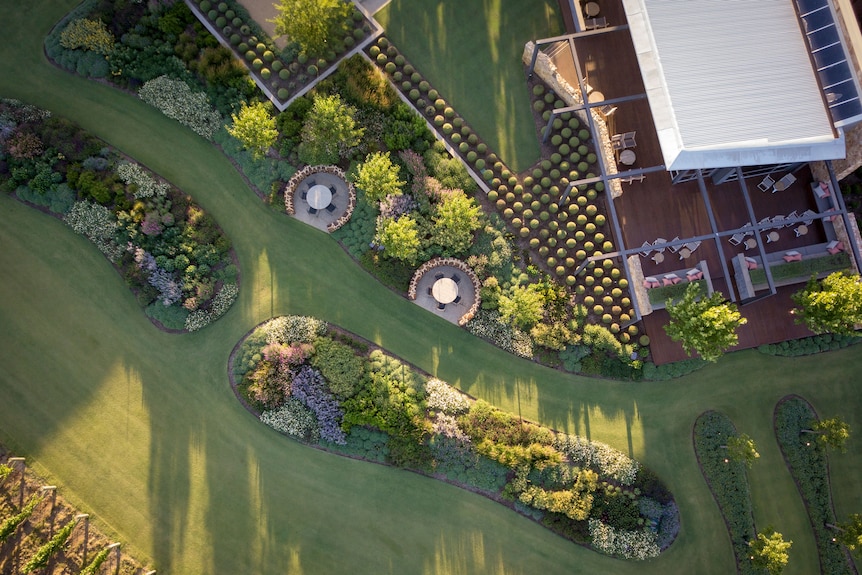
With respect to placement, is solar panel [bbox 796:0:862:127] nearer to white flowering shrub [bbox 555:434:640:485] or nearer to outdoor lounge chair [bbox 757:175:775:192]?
outdoor lounge chair [bbox 757:175:775:192]

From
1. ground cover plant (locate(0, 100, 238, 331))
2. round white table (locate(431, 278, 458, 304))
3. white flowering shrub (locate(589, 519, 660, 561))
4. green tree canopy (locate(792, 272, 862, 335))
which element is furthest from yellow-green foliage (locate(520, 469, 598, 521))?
ground cover plant (locate(0, 100, 238, 331))

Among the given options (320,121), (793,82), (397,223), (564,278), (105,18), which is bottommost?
(564,278)

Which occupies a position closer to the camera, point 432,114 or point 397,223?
point 397,223

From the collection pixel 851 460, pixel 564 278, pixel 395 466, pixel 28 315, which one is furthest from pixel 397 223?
pixel 851 460

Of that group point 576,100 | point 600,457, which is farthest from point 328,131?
point 600,457

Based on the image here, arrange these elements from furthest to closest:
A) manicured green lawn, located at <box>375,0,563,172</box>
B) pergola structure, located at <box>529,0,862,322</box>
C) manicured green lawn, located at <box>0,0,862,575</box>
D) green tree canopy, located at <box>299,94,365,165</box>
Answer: manicured green lawn, located at <box>375,0,563,172</box>
manicured green lawn, located at <box>0,0,862,575</box>
green tree canopy, located at <box>299,94,365,165</box>
pergola structure, located at <box>529,0,862,322</box>

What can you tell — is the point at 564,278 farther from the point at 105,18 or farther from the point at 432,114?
the point at 105,18

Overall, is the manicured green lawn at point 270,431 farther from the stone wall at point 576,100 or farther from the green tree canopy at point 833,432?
the stone wall at point 576,100
